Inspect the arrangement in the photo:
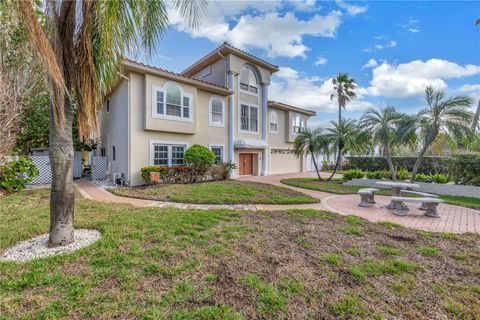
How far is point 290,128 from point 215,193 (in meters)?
14.6

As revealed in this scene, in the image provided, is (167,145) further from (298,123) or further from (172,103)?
(298,123)

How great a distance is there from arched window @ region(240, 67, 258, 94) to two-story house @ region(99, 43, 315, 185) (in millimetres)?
79

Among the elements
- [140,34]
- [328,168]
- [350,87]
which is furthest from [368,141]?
[350,87]

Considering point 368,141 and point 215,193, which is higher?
point 368,141

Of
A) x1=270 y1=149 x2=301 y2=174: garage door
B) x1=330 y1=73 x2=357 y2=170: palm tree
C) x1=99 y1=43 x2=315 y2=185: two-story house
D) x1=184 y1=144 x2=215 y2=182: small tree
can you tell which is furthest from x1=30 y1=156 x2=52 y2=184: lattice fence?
x1=330 y1=73 x2=357 y2=170: palm tree

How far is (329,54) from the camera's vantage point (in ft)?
50.4

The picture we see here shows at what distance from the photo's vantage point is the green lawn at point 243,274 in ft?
8.36

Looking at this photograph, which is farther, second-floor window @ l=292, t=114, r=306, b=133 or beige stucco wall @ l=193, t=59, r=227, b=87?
second-floor window @ l=292, t=114, r=306, b=133

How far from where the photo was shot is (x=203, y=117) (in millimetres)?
→ 15328

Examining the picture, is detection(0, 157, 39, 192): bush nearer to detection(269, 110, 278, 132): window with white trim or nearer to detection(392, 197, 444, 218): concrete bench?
detection(392, 197, 444, 218): concrete bench

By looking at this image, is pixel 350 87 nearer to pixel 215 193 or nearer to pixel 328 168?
pixel 328 168

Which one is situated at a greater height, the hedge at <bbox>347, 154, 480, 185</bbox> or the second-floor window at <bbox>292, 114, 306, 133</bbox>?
the second-floor window at <bbox>292, 114, 306, 133</bbox>

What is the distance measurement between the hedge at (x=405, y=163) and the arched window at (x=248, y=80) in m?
13.9

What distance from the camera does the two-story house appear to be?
12.3 m
